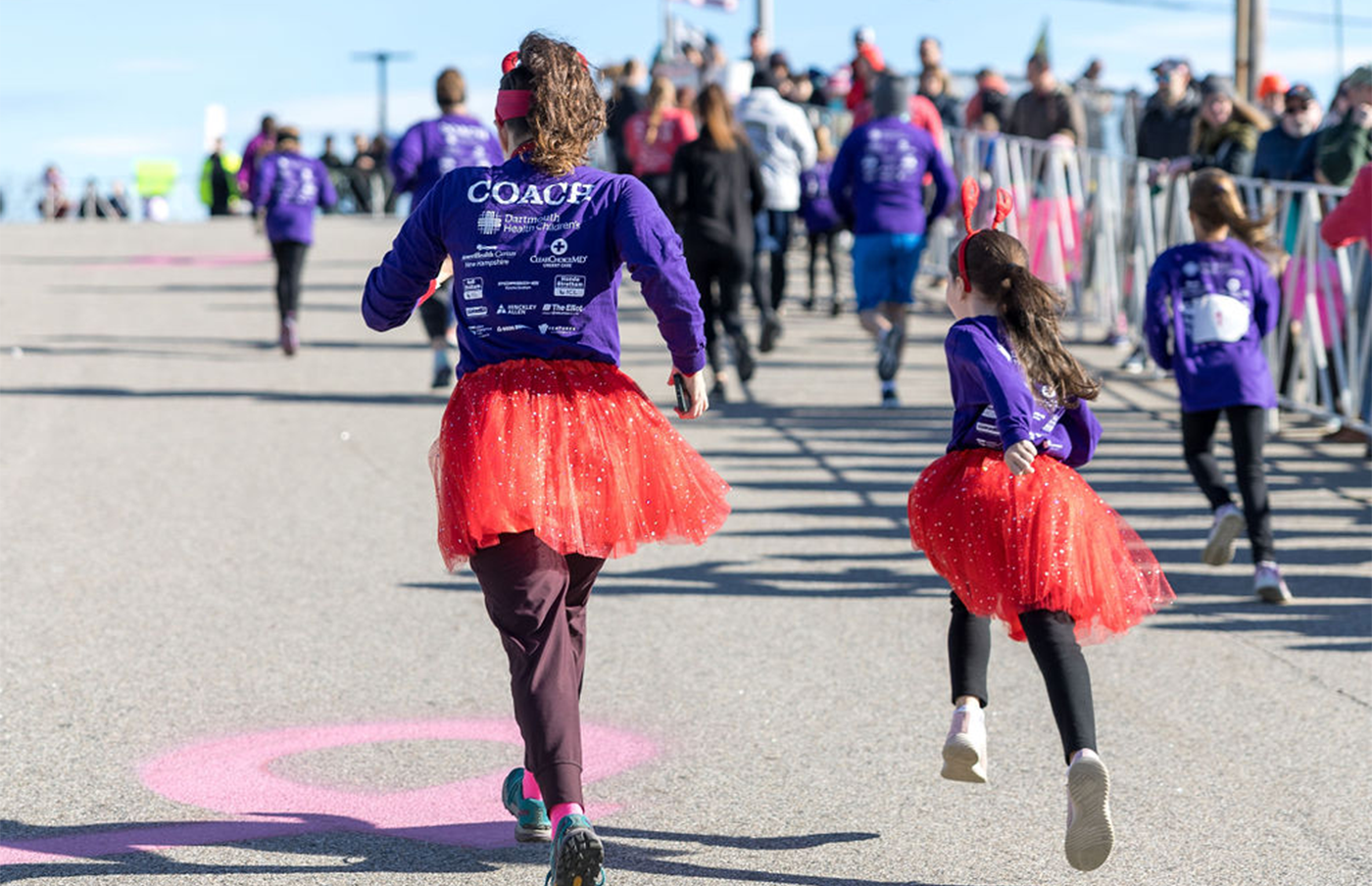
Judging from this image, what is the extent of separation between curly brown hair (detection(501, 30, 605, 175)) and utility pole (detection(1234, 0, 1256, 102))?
1515cm

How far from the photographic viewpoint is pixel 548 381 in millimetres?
4359

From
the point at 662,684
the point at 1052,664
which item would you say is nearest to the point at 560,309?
the point at 1052,664

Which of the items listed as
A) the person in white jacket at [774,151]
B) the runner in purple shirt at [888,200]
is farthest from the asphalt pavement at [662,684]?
the person in white jacket at [774,151]

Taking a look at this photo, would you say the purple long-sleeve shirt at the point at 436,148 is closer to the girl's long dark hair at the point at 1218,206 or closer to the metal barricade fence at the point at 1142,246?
the metal barricade fence at the point at 1142,246

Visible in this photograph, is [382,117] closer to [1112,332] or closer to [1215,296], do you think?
[1112,332]

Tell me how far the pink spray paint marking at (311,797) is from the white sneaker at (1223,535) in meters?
2.82

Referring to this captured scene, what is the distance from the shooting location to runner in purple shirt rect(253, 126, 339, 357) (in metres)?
14.6

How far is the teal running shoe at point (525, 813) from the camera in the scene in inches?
183

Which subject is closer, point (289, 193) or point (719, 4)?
point (289, 193)

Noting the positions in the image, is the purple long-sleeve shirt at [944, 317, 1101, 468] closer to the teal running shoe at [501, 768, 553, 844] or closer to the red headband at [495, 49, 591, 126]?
the red headband at [495, 49, 591, 126]

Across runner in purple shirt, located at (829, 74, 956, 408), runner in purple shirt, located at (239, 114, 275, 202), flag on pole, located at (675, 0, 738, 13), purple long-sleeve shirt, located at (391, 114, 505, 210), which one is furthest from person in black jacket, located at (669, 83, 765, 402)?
flag on pole, located at (675, 0, 738, 13)

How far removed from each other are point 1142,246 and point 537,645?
10667 mm

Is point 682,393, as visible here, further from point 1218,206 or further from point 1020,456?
point 1218,206

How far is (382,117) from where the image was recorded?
65.8 meters
